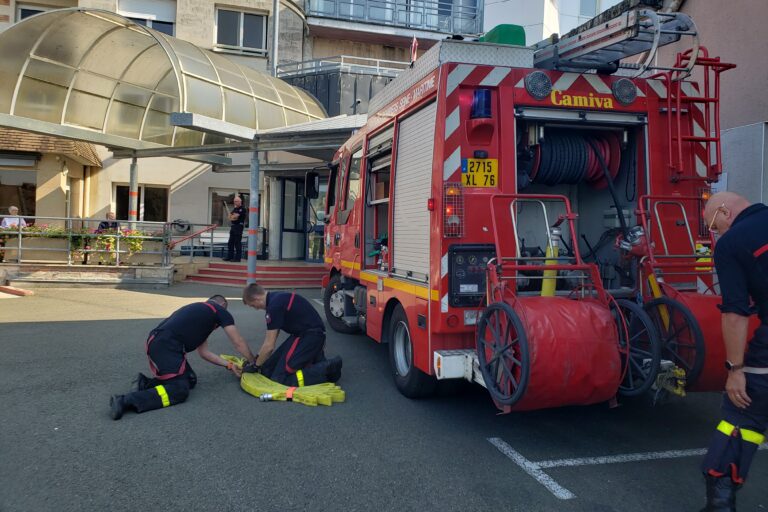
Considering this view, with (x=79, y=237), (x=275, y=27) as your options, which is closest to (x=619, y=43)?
(x=79, y=237)

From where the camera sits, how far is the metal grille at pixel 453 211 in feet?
14.1

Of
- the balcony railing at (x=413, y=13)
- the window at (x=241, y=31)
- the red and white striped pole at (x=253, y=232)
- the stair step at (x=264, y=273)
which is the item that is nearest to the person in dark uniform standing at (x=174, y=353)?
the red and white striped pole at (x=253, y=232)

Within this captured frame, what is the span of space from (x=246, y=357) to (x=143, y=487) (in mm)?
2095

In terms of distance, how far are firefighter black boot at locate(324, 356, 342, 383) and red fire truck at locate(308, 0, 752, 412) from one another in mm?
574

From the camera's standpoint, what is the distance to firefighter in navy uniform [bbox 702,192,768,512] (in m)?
2.81

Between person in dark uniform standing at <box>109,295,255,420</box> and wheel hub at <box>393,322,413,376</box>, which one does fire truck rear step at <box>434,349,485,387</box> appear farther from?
person in dark uniform standing at <box>109,295,255,420</box>

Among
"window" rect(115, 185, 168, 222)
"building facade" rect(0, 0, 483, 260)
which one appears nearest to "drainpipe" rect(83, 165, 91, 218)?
"building facade" rect(0, 0, 483, 260)

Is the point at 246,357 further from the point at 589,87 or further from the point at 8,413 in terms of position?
the point at 589,87

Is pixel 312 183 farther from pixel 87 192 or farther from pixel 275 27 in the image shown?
pixel 275 27

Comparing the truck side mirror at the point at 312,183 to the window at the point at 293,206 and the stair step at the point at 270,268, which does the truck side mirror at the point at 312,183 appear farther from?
the window at the point at 293,206

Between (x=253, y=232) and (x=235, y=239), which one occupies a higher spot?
(x=253, y=232)

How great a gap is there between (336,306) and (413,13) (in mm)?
19747

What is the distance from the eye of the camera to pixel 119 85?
17.2 metres

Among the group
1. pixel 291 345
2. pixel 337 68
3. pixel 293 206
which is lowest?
pixel 291 345
